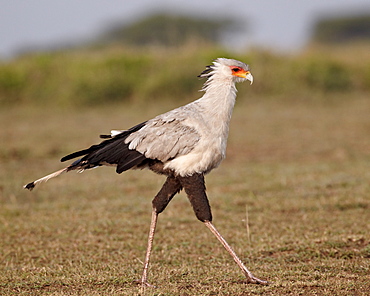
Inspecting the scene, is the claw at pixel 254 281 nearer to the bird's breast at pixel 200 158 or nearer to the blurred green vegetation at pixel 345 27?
the bird's breast at pixel 200 158

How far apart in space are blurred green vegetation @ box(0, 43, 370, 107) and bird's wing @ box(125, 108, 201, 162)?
10.7 m

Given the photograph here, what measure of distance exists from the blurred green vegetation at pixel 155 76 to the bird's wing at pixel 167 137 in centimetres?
1066

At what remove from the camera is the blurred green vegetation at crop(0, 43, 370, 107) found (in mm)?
15328

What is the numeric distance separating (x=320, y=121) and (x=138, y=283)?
8.88 metres

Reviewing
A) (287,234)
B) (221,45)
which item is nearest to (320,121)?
(221,45)

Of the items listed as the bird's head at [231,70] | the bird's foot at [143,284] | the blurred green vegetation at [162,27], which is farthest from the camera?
the blurred green vegetation at [162,27]

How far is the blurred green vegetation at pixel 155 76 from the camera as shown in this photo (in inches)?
603

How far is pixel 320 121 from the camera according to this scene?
12.5 metres

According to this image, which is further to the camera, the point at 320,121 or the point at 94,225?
the point at 320,121

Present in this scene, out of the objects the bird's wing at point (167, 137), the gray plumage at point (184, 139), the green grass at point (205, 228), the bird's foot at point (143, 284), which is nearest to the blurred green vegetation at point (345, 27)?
the green grass at point (205, 228)

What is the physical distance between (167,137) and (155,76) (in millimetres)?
11340

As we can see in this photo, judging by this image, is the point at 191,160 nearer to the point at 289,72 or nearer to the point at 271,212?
the point at 271,212

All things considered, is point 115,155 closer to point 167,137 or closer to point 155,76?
point 167,137

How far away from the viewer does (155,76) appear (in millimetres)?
15523
